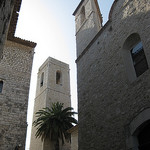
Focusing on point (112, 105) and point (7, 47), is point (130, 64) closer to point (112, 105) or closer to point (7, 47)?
point (112, 105)

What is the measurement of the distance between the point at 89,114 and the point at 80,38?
4.77m

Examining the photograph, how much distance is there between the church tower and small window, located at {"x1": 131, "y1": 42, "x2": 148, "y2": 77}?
3322 mm

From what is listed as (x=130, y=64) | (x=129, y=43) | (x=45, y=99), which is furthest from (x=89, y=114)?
(x=45, y=99)

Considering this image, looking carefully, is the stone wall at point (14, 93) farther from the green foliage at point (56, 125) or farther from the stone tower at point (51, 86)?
the stone tower at point (51, 86)

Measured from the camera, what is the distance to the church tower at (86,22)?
409 inches

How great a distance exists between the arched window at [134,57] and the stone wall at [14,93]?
565cm

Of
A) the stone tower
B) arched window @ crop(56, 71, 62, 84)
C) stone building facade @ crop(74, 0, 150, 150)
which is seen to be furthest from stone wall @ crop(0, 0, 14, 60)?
arched window @ crop(56, 71, 62, 84)

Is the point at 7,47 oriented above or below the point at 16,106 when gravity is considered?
above

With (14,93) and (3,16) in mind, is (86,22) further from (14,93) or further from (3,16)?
(3,16)

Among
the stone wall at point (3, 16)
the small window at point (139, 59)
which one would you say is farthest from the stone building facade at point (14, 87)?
the small window at point (139, 59)

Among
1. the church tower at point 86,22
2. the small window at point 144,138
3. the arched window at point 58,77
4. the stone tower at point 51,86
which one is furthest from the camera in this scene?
the arched window at point 58,77

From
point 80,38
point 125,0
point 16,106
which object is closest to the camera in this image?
point 125,0

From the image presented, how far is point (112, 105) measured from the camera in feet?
23.0

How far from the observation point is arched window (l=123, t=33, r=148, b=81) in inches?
263
